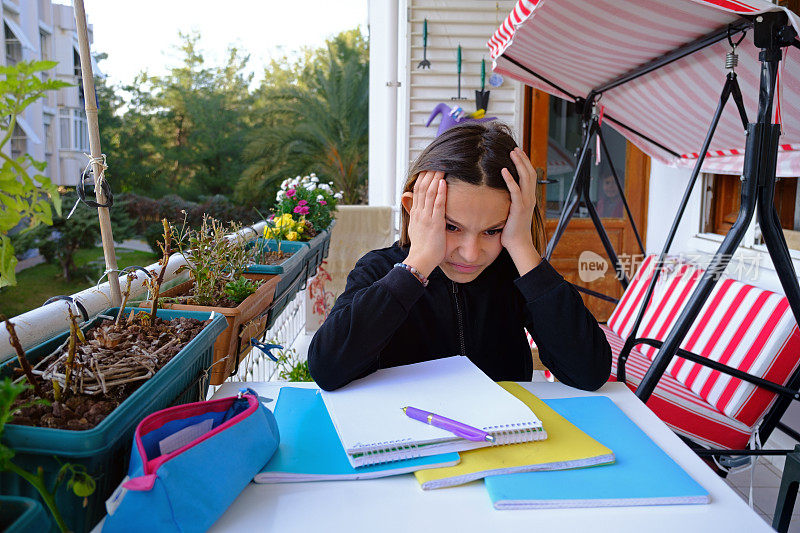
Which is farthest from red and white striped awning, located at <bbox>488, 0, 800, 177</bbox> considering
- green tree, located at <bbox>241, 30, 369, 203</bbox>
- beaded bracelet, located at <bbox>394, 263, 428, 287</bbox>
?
green tree, located at <bbox>241, 30, 369, 203</bbox>

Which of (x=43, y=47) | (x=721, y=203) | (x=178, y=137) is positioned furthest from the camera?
(x=178, y=137)

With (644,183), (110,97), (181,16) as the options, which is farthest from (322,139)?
(181,16)

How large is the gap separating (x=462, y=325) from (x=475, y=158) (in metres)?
0.43

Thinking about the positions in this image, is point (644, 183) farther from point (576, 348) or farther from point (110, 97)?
point (110, 97)

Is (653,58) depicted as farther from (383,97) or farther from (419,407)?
(383,97)

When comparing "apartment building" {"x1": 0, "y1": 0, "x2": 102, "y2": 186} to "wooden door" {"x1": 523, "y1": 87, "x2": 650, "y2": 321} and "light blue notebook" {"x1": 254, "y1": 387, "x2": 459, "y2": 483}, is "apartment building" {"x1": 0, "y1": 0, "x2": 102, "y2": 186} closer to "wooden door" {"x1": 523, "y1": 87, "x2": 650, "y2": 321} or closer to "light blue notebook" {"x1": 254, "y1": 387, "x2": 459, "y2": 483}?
"light blue notebook" {"x1": 254, "y1": 387, "x2": 459, "y2": 483}

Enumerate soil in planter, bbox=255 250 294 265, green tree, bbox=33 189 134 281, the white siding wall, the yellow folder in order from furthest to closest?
1. green tree, bbox=33 189 134 281
2. the white siding wall
3. soil in planter, bbox=255 250 294 265
4. the yellow folder

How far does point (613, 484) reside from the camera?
33.2 inches

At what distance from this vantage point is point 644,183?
15.3 ft

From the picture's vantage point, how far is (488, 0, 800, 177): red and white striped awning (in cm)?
174

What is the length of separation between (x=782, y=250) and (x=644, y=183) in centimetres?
325

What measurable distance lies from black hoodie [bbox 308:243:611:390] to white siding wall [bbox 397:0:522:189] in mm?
2975

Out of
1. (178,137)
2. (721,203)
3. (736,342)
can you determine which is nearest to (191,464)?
(736,342)

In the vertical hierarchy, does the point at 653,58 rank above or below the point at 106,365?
above
